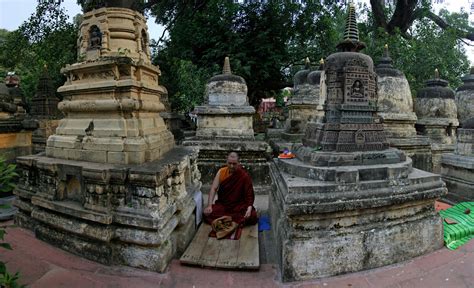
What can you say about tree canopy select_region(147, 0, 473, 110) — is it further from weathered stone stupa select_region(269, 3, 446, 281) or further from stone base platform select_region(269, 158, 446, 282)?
stone base platform select_region(269, 158, 446, 282)

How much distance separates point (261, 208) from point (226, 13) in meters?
11.0

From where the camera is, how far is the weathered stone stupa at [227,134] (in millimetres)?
7406

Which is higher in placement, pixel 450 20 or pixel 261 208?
pixel 450 20

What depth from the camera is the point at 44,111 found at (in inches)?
401

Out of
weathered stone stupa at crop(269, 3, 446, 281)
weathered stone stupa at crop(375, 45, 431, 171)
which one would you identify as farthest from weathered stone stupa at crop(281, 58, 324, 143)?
weathered stone stupa at crop(269, 3, 446, 281)

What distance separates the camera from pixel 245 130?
780 cm

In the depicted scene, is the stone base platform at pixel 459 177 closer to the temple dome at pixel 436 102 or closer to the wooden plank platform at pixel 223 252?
the temple dome at pixel 436 102

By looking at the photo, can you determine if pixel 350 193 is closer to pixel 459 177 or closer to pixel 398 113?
pixel 459 177

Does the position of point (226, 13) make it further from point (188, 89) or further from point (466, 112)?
point (466, 112)

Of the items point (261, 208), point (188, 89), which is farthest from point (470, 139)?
point (188, 89)

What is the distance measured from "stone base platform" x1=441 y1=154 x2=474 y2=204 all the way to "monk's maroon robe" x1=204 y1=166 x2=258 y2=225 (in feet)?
13.7

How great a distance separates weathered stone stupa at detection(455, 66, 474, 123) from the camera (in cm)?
1034

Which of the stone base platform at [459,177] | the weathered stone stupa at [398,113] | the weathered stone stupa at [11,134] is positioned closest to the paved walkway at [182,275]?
the stone base platform at [459,177]

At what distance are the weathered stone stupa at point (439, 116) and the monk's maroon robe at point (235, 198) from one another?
7.19 m
